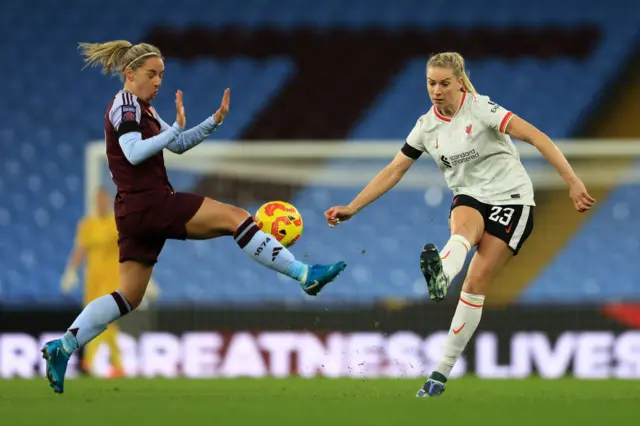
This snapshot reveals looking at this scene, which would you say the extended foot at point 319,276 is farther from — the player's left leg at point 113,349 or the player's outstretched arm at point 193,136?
the player's left leg at point 113,349

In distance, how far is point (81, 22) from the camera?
587 inches

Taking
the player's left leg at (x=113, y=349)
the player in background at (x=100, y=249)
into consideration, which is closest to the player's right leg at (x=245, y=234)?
the player's left leg at (x=113, y=349)

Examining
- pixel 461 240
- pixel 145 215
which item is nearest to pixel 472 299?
pixel 461 240

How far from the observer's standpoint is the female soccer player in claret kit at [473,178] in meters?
6.27

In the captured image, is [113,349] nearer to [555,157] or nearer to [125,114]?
[125,114]

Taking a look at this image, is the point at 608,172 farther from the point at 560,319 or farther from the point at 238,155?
the point at 238,155

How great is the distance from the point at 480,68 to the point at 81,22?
4.68 metres

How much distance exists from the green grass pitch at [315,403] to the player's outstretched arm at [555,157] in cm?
93

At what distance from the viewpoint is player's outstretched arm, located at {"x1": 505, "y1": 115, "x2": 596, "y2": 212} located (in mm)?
5816

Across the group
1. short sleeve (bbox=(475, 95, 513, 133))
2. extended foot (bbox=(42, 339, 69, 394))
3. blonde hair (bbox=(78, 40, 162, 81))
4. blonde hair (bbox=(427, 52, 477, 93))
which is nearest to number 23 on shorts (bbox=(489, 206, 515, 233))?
short sleeve (bbox=(475, 95, 513, 133))

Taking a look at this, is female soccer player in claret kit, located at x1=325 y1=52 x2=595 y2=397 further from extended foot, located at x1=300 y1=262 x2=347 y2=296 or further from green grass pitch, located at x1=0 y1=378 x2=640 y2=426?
extended foot, located at x1=300 y1=262 x2=347 y2=296

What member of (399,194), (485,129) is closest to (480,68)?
(399,194)

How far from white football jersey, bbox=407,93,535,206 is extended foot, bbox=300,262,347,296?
0.88m

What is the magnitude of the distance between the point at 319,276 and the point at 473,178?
1007mm
